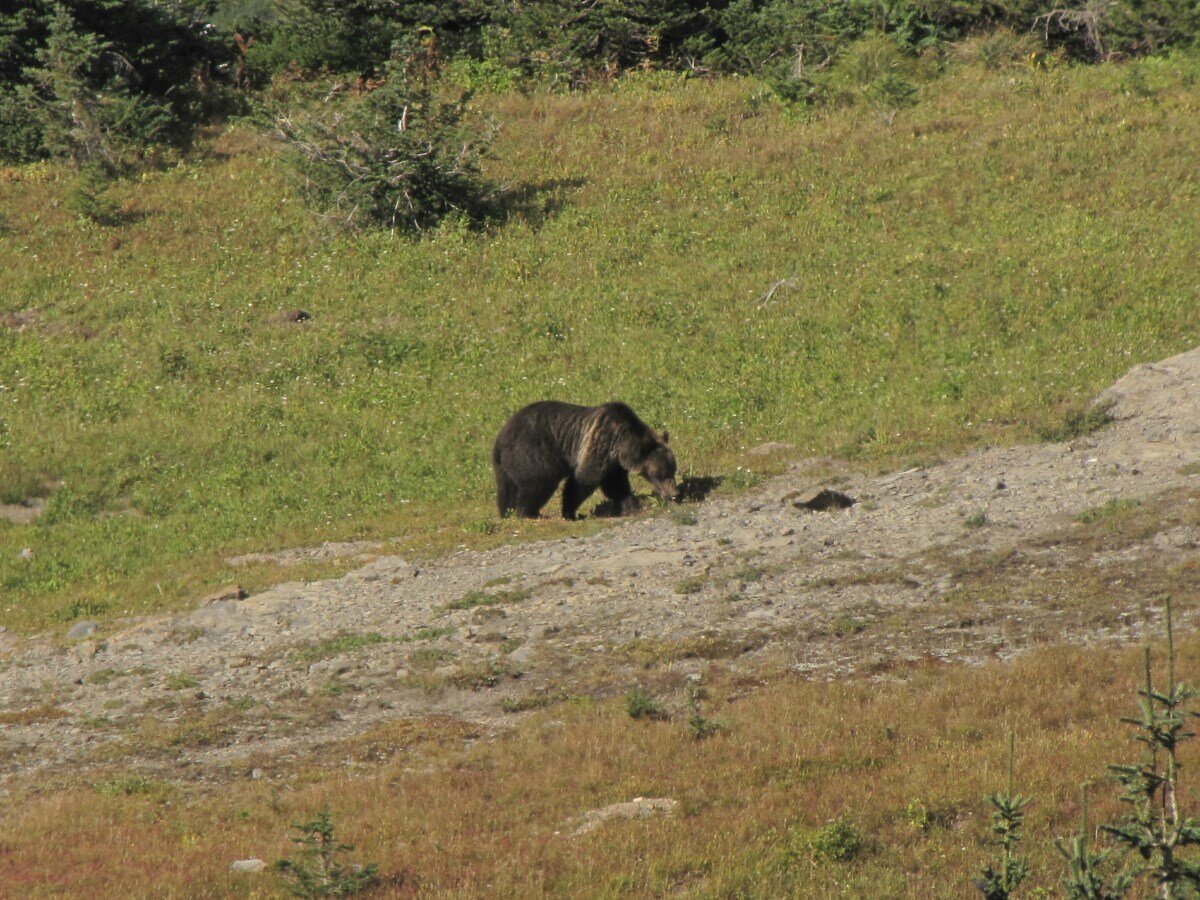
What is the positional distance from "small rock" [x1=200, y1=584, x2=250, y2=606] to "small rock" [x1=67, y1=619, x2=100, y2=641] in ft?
3.41

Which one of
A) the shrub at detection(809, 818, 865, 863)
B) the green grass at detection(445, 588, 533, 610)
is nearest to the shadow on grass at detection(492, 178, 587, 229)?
the green grass at detection(445, 588, 533, 610)

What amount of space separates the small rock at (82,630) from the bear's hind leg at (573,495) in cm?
541

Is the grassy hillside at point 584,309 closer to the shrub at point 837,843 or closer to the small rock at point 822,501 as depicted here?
the small rock at point 822,501

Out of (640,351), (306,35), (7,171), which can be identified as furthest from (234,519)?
(306,35)

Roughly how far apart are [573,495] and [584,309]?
736cm

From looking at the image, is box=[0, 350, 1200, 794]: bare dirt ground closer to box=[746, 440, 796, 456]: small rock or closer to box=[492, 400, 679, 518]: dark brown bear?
box=[492, 400, 679, 518]: dark brown bear

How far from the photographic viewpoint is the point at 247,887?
7.96m

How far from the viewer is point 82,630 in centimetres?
1383

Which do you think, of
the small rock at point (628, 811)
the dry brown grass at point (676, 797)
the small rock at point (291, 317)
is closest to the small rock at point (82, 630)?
the dry brown grass at point (676, 797)

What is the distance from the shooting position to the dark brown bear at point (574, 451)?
16.2 metres

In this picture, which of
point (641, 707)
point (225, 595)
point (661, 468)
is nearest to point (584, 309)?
point (661, 468)

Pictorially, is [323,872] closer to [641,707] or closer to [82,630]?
[641,707]

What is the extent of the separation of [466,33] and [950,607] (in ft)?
91.1

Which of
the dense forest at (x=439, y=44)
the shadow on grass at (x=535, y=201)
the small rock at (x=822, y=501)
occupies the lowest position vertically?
the small rock at (x=822, y=501)
